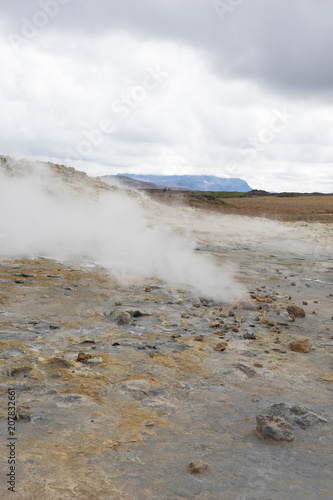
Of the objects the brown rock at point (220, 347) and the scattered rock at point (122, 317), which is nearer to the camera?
the brown rock at point (220, 347)

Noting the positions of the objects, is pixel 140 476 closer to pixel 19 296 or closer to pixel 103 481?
pixel 103 481

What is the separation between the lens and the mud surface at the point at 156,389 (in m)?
2.76

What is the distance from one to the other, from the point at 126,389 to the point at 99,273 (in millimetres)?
5588

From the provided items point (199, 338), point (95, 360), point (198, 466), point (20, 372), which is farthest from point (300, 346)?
point (20, 372)

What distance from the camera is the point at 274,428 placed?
10.8ft

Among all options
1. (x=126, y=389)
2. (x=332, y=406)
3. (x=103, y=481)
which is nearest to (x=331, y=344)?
(x=332, y=406)

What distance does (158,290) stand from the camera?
27.9ft

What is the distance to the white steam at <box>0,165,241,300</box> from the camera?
10.2 m

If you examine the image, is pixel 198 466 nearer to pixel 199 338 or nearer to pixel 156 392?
pixel 156 392

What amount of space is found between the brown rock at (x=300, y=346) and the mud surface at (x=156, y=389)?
117 mm

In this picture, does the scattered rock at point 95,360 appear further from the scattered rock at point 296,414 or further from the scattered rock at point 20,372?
the scattered rock at point 296,414

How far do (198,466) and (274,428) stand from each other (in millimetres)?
801

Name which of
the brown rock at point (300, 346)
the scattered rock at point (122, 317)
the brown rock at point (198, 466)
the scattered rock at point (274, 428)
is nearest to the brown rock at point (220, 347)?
the brown rock at point (300, 346)

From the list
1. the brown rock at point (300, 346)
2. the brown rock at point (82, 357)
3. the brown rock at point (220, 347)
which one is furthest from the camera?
the brown rock at point (300, 346)
